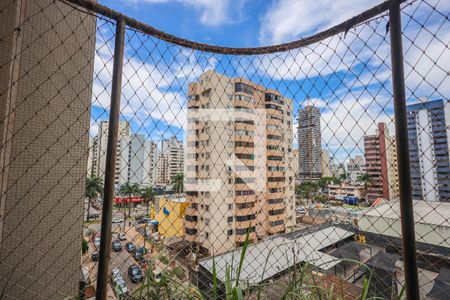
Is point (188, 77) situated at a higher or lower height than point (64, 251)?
higher

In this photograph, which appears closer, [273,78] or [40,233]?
[273,78]

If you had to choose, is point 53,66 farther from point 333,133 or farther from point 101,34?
point 333,133

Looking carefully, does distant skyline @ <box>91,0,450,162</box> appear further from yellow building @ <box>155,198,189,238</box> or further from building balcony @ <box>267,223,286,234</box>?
building balcony @ <box>267,223,286,234</box>

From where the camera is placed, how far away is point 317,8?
1495mm

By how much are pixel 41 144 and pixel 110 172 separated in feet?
3.24

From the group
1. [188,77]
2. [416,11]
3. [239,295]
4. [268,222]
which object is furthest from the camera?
[268,222]

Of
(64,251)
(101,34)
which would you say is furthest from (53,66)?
(64,251)

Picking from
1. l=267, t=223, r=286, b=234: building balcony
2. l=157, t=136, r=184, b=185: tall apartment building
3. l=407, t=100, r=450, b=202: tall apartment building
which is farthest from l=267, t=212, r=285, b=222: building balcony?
l=407, t=100, r=450, b=202: tall apartment building

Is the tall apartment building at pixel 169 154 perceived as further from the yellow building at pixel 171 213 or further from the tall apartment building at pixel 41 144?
the yellow building at pixel 171 213

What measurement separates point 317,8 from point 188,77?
977 mm

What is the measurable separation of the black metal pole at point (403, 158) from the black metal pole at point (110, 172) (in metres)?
1.05

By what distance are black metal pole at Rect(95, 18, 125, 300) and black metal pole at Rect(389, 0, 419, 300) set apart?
105cm

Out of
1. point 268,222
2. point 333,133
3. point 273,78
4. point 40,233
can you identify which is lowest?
point 268,222

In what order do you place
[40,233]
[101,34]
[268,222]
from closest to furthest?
1. [101,34]
2. [40,233]
3. [268,222]
